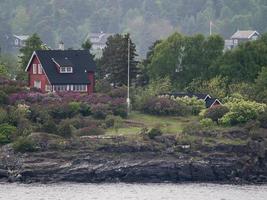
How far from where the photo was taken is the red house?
363 ft

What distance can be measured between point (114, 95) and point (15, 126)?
13.2 metres

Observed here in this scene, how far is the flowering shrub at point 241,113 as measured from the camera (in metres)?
96.8

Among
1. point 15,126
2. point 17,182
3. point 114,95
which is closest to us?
point 17,182

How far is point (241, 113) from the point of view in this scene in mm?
97062

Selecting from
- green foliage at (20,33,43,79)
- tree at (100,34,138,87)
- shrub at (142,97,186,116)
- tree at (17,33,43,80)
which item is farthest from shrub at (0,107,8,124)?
green foliage at (20,33,43,79)

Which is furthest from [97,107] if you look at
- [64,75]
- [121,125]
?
[64,75]

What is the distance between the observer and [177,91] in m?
116

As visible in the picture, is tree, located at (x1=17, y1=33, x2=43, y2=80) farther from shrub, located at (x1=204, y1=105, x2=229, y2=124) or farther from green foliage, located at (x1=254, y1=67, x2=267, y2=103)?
shrub, located at (x1=204, y1=105, x2=229, y2=124)

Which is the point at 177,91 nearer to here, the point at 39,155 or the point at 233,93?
the point at 233,93

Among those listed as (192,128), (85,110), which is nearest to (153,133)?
(192,128)

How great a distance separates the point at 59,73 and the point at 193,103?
1186 cm

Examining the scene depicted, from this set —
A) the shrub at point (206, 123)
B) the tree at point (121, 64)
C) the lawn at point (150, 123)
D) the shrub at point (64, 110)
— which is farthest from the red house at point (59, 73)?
the shrub at point (206, 123)

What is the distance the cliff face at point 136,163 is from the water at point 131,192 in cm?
227

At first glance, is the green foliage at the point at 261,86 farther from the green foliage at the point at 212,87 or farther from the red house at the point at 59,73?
the red house at the point at 59,73
